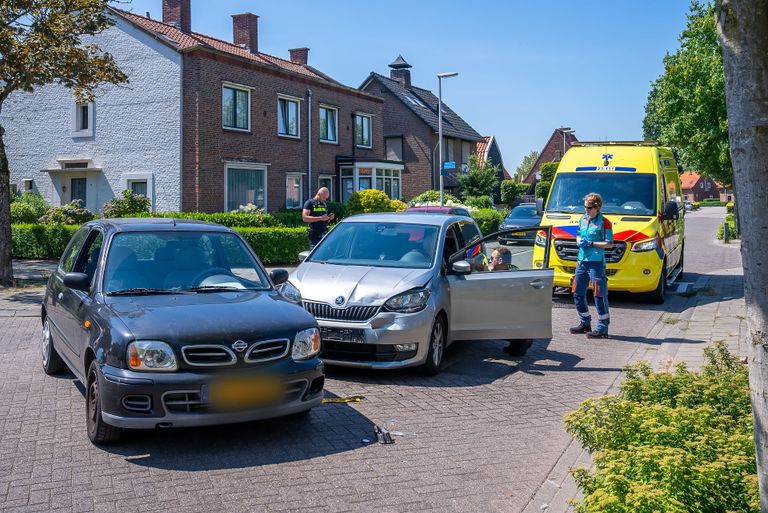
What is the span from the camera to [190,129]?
88.5 feet

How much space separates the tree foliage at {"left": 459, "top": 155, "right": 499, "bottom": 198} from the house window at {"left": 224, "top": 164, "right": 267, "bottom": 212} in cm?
2012

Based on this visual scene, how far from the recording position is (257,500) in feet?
14.8

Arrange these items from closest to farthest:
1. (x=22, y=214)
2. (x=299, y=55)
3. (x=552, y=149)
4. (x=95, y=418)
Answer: (x=95, y=418)
(x=22, y=214)
(x=299, y=55)
(x=552, y=149)

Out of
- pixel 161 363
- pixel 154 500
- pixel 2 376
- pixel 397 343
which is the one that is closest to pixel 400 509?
pixel 154 500

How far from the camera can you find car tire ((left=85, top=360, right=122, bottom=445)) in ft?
17.5

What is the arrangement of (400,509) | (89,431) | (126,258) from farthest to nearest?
(126,258) → (89,431) → (400,509)

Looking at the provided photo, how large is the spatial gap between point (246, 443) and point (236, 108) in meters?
24.7

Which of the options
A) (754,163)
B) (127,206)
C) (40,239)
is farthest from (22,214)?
(754,163)

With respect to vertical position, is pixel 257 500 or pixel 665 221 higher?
pixel 665 221

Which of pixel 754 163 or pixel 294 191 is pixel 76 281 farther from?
pixel 294 191

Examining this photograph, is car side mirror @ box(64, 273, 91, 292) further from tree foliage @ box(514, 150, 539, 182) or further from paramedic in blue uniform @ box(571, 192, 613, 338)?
tree foliage @ box(514, 150, 539, 182)

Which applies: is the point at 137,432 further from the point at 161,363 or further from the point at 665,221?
the point at 665,221

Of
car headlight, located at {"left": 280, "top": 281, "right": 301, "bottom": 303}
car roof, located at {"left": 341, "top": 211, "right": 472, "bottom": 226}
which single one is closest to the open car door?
car roof, located at {"left": 341, "top": 211, "right": 472, "bottom": 226}

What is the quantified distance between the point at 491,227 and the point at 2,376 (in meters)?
29.7
